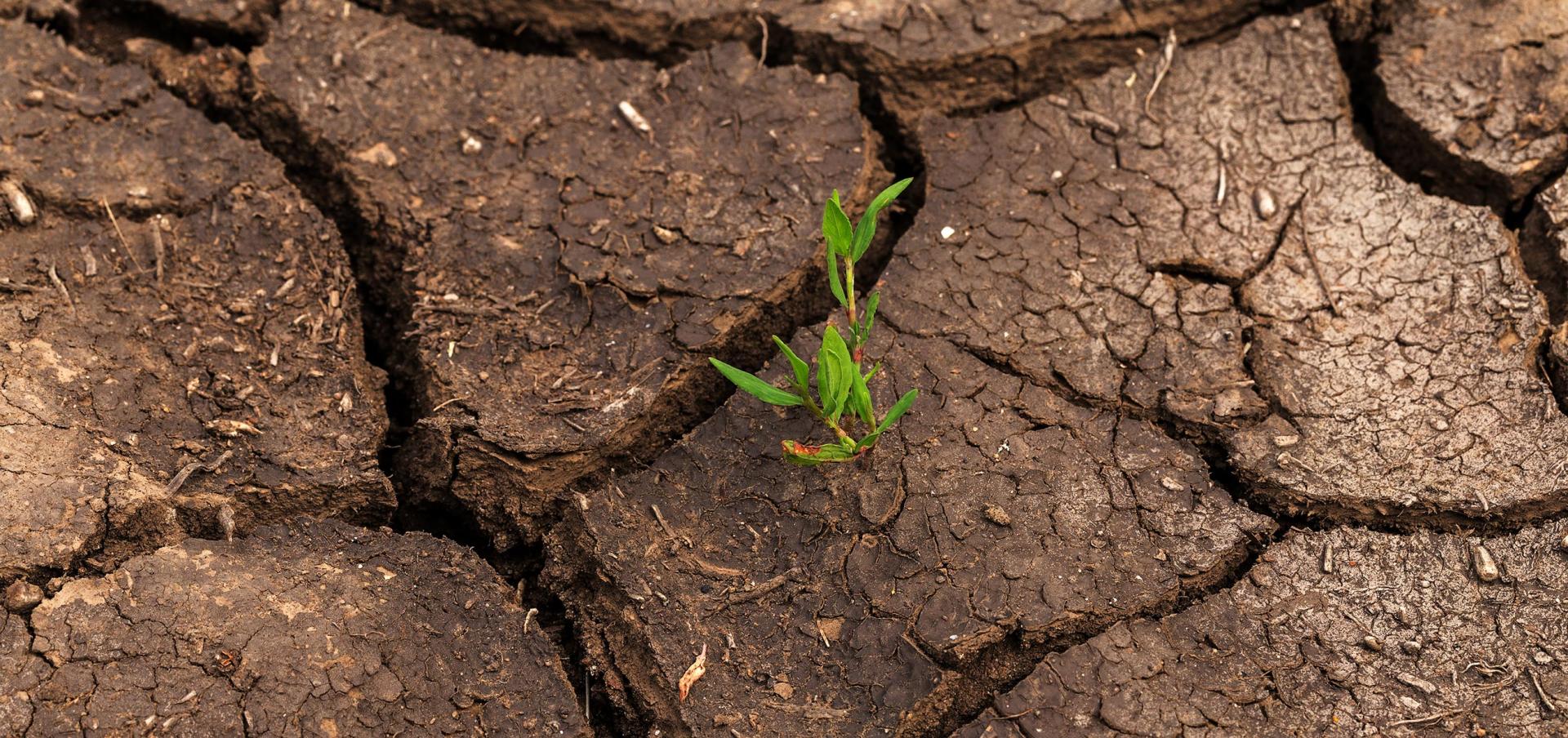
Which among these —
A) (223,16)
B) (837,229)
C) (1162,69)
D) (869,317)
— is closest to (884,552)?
(869,317)

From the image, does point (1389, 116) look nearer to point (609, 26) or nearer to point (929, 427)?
point (929, 427)

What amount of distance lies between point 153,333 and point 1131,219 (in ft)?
6.83

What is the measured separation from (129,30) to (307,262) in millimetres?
908

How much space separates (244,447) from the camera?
2549 mm

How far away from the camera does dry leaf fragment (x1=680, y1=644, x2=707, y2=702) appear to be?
7.64 ft

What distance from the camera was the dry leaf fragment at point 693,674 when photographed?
7.64 feet

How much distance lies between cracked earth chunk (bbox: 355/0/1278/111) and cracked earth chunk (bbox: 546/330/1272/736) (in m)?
0.87

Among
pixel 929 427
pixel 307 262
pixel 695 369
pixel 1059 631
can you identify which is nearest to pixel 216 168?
pixel 307 262

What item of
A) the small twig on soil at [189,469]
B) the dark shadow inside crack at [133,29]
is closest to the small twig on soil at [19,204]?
the dark shadow inside crack at [133,29]

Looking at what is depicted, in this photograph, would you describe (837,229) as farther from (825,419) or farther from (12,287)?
(12,287)

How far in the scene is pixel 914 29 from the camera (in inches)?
124

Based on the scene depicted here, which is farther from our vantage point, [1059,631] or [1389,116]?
[1389,116]

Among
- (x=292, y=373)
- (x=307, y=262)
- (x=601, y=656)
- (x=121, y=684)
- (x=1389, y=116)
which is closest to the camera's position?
(x=121, y=684)

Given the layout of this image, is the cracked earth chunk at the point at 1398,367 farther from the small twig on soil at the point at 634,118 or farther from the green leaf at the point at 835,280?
the small twig on soil at the point at 634,118
